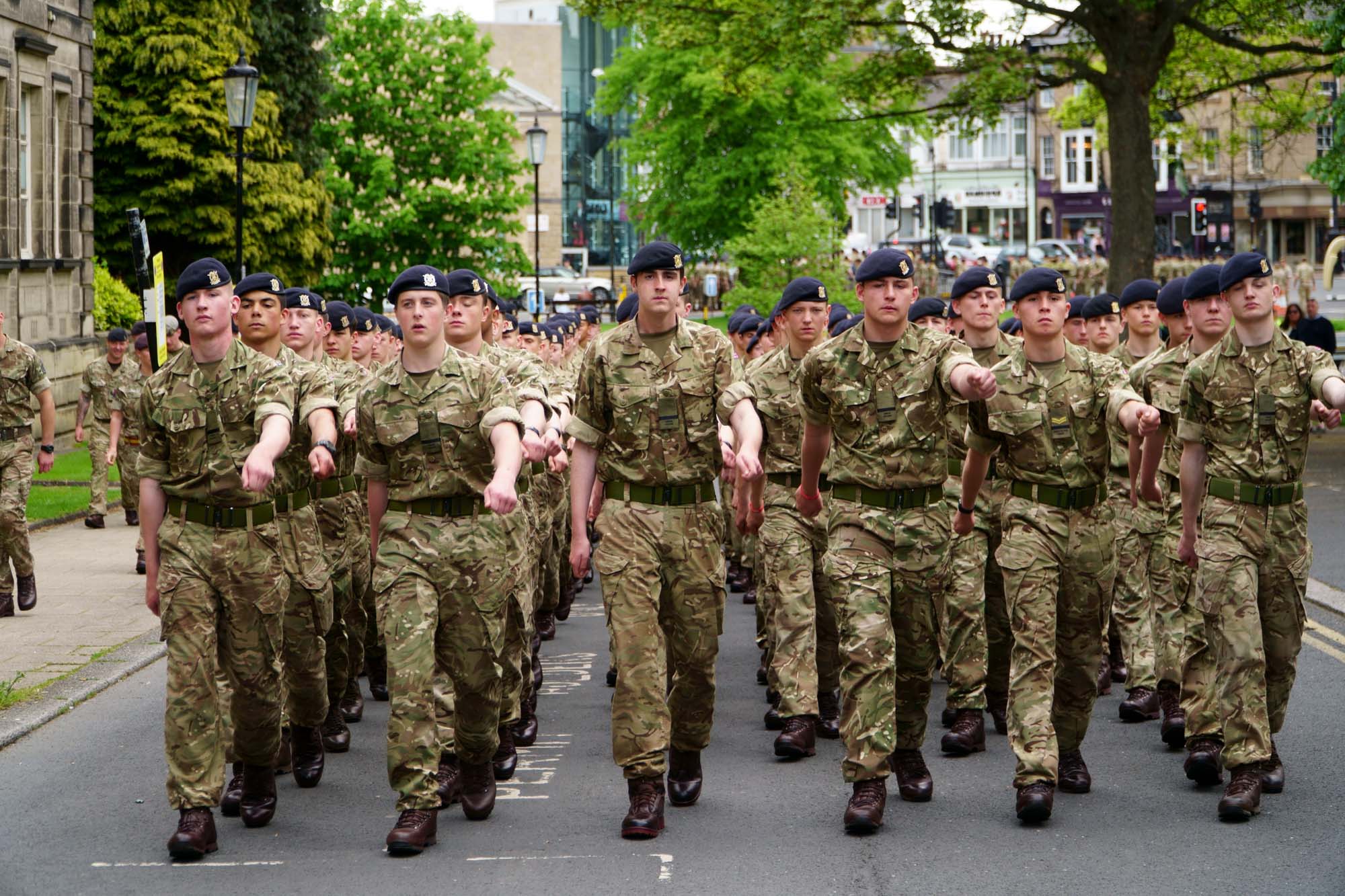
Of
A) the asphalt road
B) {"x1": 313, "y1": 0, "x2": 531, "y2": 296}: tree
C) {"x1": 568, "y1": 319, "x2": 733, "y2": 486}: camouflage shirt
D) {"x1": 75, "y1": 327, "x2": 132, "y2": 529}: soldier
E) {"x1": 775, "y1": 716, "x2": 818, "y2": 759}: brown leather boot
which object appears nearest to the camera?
the asphalt road

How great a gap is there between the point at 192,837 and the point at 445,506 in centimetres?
160

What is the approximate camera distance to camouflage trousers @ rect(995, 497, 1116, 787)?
7.71m

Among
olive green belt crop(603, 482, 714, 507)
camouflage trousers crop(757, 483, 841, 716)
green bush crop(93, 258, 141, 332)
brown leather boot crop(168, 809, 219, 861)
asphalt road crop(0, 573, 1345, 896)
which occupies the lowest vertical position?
asphalt road crop(0, 573, 1345, 896)

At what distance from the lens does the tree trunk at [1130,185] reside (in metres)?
26.5

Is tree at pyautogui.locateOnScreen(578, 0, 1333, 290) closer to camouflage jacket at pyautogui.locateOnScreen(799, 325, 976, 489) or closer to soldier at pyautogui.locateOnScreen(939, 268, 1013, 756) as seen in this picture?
soldier at pyautogui.locateOnScreen(939, 268, 1013, 756)

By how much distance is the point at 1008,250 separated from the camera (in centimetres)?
7375

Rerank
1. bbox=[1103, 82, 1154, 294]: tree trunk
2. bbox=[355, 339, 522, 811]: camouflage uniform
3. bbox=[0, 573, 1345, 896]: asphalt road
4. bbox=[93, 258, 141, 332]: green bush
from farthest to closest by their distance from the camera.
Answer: bbox=[93, 258, 141, 332]: green bush
bbox=[1103, 82, 1154, 294]: tree trunk
bbox=[355, 339, 522, 811]: camouflage uniform
bbox=[0, 573, 1345, 896]: asphalt road

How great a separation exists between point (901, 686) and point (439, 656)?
1955mm

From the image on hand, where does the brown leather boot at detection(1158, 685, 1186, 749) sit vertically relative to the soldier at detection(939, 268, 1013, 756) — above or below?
below

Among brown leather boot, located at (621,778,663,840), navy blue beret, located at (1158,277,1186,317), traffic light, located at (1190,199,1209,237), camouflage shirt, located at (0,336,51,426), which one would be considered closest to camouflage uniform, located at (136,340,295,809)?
brown leather boot, located at (621,778,663,840)

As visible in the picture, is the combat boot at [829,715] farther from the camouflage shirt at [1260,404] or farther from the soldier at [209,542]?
the soldier at [209,542]

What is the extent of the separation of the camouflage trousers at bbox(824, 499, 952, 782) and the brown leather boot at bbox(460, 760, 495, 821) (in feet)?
4.99

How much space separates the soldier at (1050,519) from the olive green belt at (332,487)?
330cm

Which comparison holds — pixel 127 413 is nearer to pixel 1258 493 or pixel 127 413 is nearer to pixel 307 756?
pixel 307 756
